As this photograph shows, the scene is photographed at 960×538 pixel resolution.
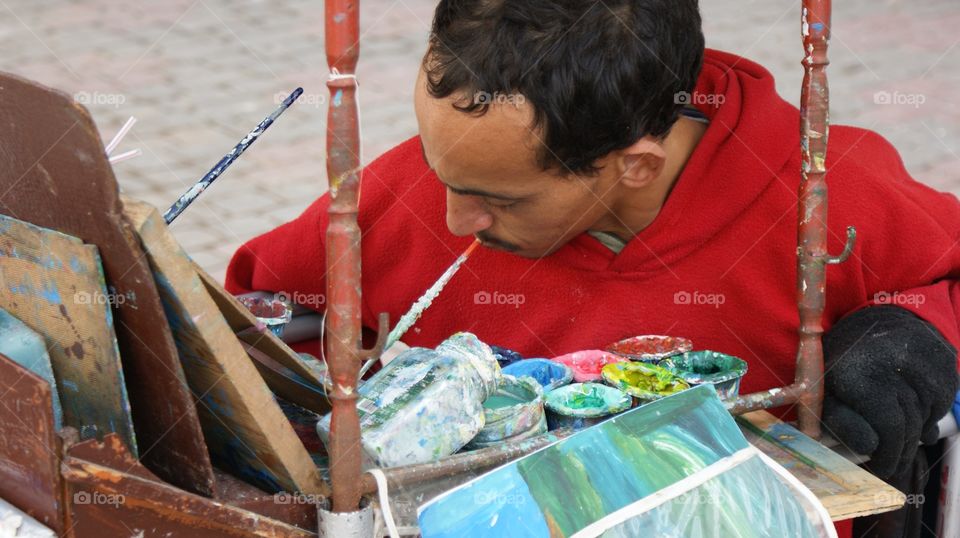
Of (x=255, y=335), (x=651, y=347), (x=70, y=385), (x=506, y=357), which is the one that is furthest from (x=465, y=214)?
(x=70, y=385)

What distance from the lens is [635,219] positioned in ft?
6.28

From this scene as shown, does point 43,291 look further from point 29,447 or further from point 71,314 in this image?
point 29,447

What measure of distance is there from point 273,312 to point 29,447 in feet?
2.44

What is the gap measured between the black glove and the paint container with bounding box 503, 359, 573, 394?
36 centimetres

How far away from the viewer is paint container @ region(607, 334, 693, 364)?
5.65 feet

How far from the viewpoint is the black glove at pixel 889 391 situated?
5.32 feet

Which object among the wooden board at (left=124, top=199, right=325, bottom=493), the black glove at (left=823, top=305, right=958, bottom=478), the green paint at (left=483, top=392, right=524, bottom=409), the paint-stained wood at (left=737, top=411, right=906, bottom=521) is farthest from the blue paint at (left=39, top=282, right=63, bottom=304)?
the black glove at (left=823, top=305, right=958, bottom=478)

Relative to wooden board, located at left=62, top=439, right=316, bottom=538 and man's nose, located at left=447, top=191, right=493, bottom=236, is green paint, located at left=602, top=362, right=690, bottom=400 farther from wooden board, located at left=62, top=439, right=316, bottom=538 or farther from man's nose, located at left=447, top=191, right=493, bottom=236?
wooden board, located at left=62, top=439, right=316, bottom=538

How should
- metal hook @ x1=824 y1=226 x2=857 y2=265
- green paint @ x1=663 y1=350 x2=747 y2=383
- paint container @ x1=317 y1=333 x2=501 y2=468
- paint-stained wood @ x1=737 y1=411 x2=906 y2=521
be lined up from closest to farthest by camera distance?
paint container @ x1=317 y1=333 x2=501 y2=468 → paint-stained wood @ x1=737 y1=411 x2=906 y2=521 → metal hook @ x1=824 y1=226 x2=857 y2=265 → green paint @ x1=663 y1=350 x2=747 y2=383

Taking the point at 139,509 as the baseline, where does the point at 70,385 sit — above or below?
above

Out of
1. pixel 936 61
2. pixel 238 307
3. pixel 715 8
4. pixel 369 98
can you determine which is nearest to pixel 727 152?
pixel 238 307

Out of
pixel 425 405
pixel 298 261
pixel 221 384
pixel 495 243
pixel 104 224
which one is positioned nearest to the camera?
pixel 104 224

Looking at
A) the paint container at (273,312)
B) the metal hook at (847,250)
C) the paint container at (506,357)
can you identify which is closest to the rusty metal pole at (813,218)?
the metal hook at (847,250)

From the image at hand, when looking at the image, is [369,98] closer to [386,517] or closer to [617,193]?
[617,193]
